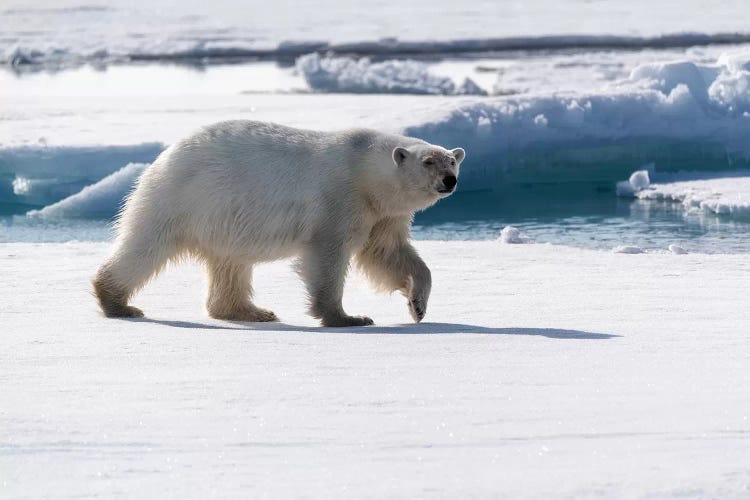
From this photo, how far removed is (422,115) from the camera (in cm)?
1058

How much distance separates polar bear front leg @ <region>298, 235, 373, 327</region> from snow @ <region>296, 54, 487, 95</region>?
10406 millimetres

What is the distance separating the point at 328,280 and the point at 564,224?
14.9 ft

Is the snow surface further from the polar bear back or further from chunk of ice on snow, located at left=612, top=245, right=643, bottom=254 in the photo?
the polar bear back

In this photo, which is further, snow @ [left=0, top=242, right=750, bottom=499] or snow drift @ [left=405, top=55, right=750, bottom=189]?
snow drift @ [left=405, top=55, right=750, bottom=189]

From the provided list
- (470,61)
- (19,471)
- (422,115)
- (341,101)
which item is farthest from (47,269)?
(470,61)

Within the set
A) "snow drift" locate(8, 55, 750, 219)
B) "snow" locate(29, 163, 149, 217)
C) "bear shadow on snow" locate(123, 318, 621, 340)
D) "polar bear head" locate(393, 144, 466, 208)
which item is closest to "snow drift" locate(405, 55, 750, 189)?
"snow drift" locate(8, 55, 750, 219)

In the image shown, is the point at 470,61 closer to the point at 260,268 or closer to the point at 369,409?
the point at 260,268

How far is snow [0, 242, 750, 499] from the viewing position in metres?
2.58

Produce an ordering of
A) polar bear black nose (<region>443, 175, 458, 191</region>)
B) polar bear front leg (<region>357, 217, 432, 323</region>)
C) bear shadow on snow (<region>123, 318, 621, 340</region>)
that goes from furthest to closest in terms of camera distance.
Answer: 1. polar bear front leg (<region>357, 217, 432, 323</region>)
2. polar bear black nose (<region>443, 175, 458, 191</region>)
3. bear shadow on snow (<region>123, 318, 621, 340</region>)

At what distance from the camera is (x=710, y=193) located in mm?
9781

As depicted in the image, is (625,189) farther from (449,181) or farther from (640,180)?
(449,181)

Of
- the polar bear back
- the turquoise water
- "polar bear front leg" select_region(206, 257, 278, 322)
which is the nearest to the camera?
the polar bear back

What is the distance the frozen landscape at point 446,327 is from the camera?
2.68 metres

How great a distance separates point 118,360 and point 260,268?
292 cm
